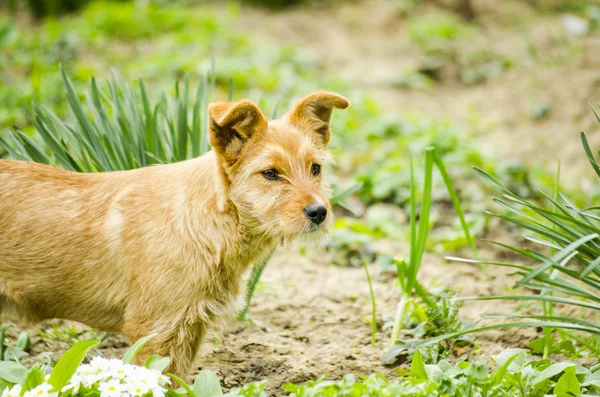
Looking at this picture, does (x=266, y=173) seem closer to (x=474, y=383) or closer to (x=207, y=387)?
(x=207, y=387)

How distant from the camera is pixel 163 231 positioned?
3.35m

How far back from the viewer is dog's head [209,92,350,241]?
11.0 feet

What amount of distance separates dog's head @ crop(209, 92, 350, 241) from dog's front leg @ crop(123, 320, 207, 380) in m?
0.59

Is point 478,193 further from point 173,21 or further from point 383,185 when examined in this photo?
point 173,21

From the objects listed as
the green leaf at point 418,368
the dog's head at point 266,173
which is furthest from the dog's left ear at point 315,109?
the green leaf at point 418,368

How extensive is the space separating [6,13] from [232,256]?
344 inches

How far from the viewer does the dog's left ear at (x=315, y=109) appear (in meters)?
3.69

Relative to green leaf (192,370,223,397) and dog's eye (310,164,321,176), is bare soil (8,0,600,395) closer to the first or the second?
green leaf (192,370,223,397)

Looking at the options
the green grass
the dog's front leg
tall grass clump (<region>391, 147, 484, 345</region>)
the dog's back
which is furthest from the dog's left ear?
the dog's front leg

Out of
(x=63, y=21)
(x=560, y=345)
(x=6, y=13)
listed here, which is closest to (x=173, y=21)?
(x=63, y=21)

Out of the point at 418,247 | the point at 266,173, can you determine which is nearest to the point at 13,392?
the point at 266,173

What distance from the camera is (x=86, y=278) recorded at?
343 cm

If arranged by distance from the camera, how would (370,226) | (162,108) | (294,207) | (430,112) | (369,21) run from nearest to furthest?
1. (294,207)
2. (162,108)
3. (370,226)
4. (430,112)
5. (369,21)

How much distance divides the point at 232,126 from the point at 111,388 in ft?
4.55
